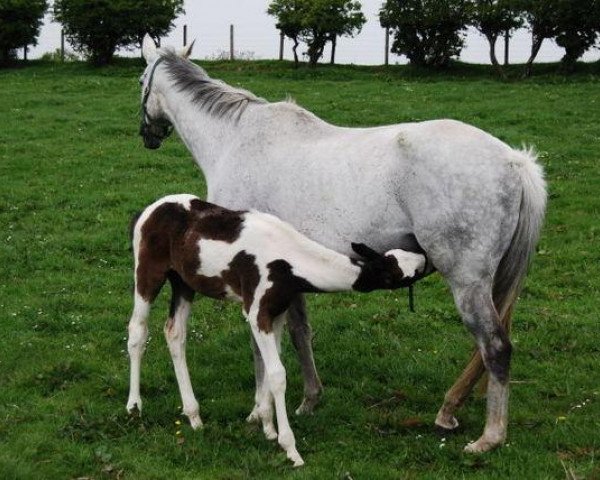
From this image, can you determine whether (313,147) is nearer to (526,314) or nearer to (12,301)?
(526,314)

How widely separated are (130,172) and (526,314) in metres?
9.16

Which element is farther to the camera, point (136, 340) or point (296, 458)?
point (136, 340)

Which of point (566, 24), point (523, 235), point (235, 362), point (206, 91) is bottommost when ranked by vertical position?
point (235, 362)

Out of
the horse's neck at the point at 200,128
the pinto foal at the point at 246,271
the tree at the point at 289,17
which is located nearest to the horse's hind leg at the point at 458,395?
the pinto foal at the point at 246,271

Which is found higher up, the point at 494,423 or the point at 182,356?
the point at 182,356

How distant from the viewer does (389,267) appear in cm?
551

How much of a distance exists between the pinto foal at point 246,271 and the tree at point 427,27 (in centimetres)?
2454

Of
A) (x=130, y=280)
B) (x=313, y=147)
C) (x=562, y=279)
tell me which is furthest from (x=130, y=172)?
(x=313, y=147)

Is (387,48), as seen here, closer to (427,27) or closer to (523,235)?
(427,27)

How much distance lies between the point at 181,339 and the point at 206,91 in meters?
2.30

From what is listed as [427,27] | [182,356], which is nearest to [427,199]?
[182,356]

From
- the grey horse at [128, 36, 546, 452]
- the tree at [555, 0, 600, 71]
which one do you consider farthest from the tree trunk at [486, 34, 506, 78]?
the grey horse at [128, 36, 546, 452]

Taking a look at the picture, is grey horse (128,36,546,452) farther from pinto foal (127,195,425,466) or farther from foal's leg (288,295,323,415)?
pinto foal (127,195,425,466)

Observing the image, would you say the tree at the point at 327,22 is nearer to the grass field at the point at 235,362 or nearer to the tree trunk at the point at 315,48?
the tree trunk at the point at 315,48
